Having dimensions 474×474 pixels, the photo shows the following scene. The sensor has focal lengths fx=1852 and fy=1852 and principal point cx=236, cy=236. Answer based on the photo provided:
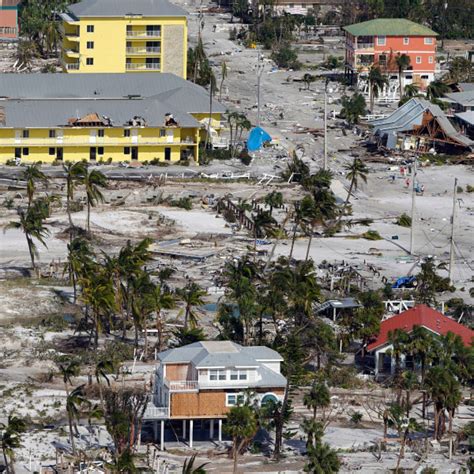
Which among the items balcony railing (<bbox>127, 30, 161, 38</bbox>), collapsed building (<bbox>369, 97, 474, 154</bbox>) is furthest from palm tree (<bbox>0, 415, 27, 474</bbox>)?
balcony railing (<bbox>127, 30, 161, 38</bbox>)

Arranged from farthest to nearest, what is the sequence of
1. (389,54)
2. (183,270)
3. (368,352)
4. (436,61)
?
(436,61) < (389,54) < (183,270) < (368,352)

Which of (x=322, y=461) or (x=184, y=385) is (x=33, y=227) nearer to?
(x=184, y=385)

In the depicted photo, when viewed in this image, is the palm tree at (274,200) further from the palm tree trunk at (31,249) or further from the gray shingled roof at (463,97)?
the gray shingled roof at (463,97)

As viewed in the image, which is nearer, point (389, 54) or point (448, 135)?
point (448, 135)

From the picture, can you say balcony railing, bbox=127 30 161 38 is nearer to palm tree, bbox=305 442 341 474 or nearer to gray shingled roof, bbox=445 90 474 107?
gray shingled roof, bbox=445 90 474 107

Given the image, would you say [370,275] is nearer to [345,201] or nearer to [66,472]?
[345,201]

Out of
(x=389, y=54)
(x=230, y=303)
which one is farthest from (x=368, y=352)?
(x=389, y=54)
